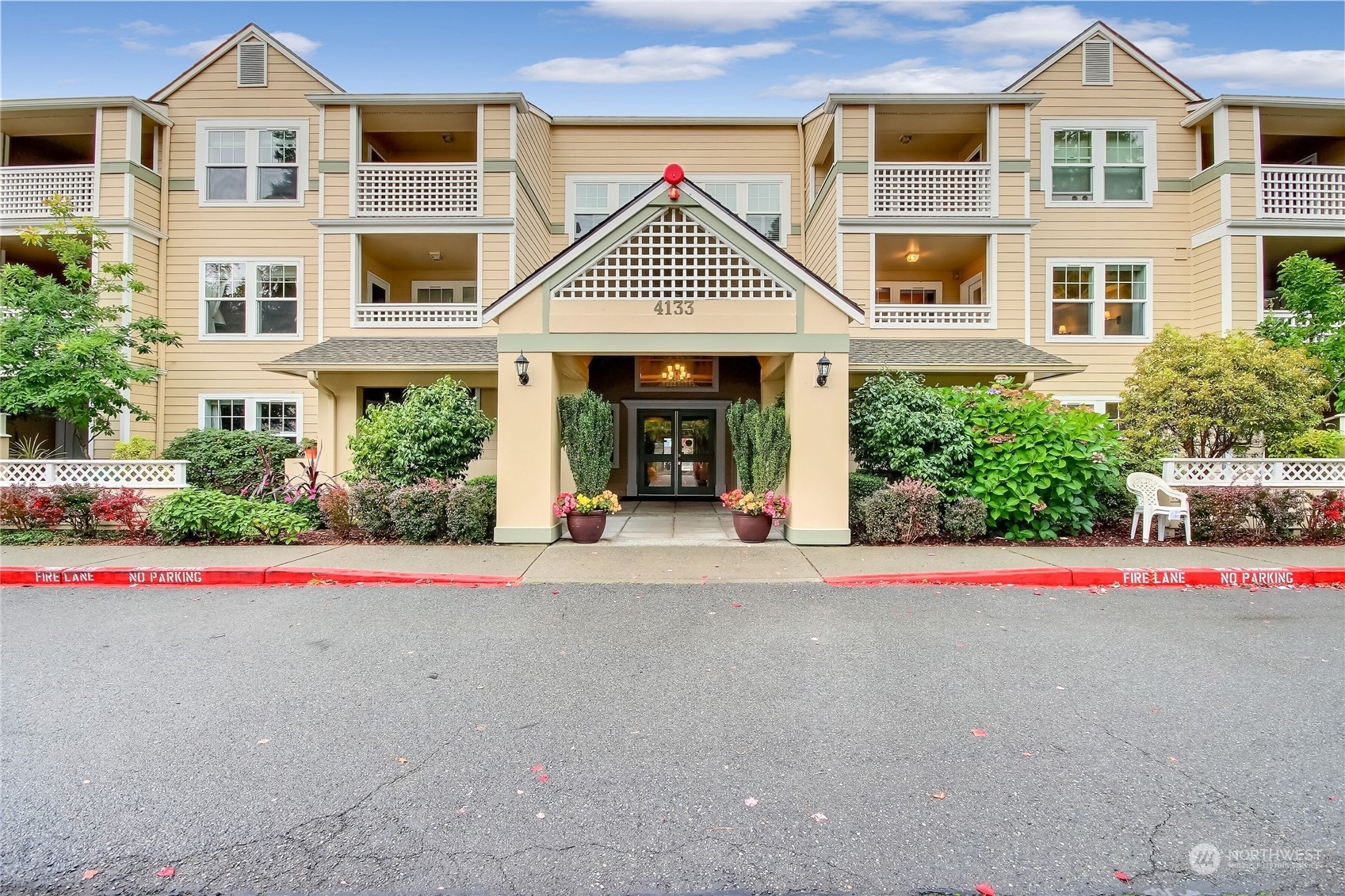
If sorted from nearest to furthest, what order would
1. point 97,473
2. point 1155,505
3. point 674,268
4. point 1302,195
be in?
point 1155,505, point 674,268, point 97,473, point 1302,195

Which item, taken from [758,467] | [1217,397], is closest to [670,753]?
[758,467]

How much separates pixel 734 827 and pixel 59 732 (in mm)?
3718

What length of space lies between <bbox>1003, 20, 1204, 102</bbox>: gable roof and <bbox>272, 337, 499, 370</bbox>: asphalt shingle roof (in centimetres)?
1318

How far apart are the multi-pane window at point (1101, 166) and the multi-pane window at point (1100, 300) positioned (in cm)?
155

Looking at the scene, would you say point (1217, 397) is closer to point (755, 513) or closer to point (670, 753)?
point (755, 513)

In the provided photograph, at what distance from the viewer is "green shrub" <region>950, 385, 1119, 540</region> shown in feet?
31.8

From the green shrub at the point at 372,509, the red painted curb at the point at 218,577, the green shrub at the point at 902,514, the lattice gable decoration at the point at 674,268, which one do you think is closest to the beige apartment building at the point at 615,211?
the lattice gable decoration at the point at 674,268

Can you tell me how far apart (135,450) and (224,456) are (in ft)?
4.95

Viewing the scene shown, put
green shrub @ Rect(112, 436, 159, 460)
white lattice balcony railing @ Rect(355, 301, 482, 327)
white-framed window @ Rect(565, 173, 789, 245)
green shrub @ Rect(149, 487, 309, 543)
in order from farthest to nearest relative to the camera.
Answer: white-framed window @ Rect(565, 173, 789, 245) → white lattice balcony railing @ Rect(355, 301, 482, 327) → green shrub @ Rect(112, 436, 159, 460) → green shrub @ Rect(149, 487, 309, 543)

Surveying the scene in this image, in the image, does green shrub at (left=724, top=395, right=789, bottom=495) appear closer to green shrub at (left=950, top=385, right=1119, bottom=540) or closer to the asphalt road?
green shrub at (left=950, top=385, right=1119, bottom=540)

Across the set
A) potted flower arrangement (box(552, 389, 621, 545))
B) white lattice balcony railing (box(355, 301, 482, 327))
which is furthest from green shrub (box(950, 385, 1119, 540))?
white lattice balcony railing (box(355, 301, 482, 327))

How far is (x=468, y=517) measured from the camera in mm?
9633

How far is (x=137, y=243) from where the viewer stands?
47.9 feet

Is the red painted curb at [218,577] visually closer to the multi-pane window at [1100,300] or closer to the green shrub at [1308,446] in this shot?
the green shrub at [1308,446]
